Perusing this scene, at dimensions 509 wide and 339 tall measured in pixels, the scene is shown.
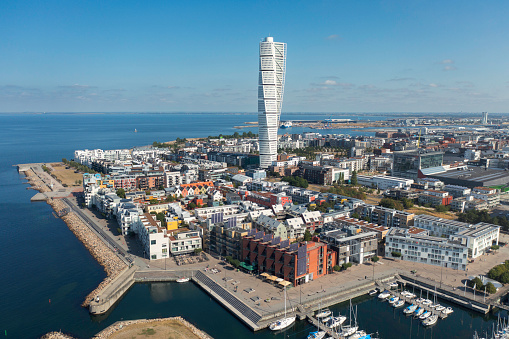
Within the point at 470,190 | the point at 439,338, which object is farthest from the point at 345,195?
the point at 439,338

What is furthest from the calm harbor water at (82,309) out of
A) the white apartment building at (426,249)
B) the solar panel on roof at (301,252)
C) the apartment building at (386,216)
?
the apartment building at (386,216)

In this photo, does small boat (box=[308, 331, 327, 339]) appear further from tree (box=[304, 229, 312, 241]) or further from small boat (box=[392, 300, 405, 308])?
tree (box=[304, 229, 312, 241])

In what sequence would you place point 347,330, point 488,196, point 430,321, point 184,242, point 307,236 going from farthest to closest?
1. point 488,196
2. point 307,236
3. point 184,242
4. point 430,321
5. point 347,330

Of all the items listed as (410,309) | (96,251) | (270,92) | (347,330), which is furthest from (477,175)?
(96,251)

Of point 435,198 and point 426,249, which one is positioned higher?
point 435,198

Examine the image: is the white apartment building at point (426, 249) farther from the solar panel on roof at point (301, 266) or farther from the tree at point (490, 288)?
the solar panel on roof at point (301, 266)

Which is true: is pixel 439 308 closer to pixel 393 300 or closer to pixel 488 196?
pixel 393 300
